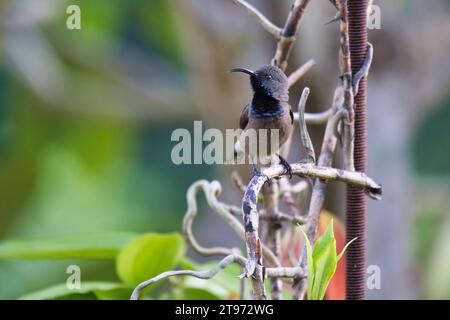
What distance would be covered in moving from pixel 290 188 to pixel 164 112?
2850 mm

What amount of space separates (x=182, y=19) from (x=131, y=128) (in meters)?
1.09

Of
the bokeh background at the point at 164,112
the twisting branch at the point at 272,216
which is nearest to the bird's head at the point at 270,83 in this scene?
the twisting branch at the point at 272,216

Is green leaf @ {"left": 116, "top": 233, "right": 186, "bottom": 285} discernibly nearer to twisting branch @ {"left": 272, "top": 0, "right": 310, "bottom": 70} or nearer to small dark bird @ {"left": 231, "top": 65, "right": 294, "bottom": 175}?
small dark bird @ {"left": 231, "top": 65, "right": 294, "bottom": 175}

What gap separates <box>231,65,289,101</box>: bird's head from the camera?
0.80m

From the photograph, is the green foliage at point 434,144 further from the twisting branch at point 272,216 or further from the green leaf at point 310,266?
the green leaf at point 310,266

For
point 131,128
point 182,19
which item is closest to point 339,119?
point 182,19

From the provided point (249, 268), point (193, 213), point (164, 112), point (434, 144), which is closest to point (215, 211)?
point (193, 213)

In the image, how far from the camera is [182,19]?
284 centimetres

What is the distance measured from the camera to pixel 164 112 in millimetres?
3754

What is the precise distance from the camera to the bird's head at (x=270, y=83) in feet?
2.61

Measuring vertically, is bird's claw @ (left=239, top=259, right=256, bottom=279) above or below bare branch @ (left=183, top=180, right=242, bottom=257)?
below

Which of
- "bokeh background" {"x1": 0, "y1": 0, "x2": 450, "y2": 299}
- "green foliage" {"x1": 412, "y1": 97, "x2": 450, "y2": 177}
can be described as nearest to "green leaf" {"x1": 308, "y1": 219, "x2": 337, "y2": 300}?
"bokeh background" {"x1": 0, "y1": 0, "x2": 450, "y2": 299}

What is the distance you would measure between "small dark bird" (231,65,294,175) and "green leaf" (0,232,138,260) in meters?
0.26
